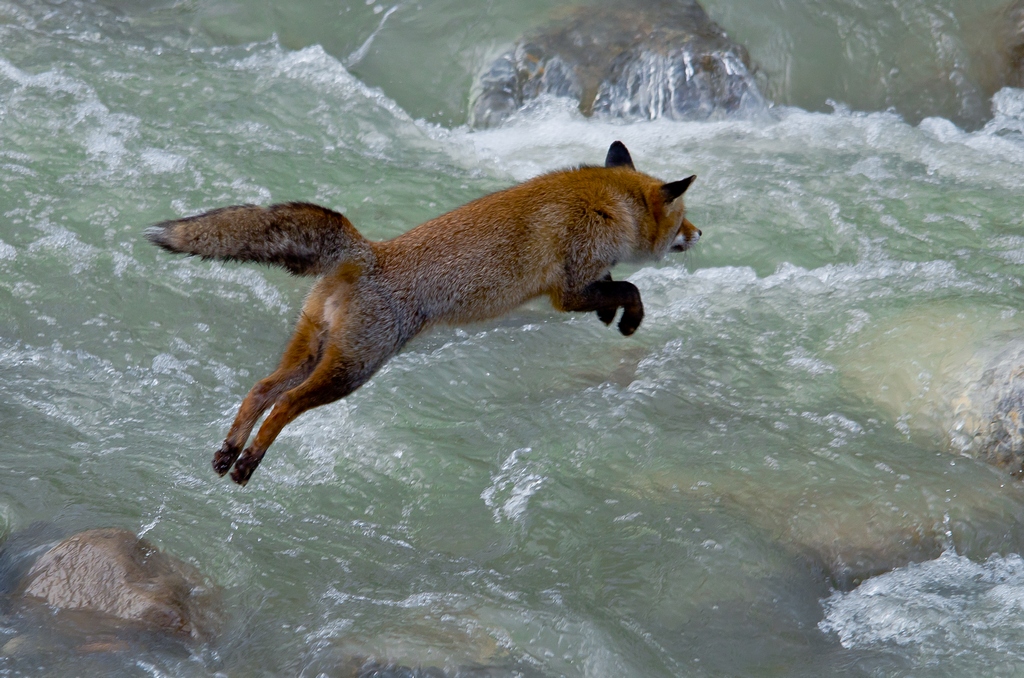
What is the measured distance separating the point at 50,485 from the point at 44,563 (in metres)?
0.62

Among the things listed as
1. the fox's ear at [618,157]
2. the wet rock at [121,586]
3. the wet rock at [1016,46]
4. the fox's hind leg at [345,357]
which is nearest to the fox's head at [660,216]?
the fox's ear at [618,157]

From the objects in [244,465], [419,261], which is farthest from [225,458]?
[419,261]

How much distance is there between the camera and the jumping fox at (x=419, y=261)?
402 cm

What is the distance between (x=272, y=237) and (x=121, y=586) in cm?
145

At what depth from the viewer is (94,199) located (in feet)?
21.5

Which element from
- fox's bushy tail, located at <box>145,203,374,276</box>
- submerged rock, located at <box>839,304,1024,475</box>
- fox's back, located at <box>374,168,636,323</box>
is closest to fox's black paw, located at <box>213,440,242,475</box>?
fox's bushy tail, located at <box>145,203,374,276</box>

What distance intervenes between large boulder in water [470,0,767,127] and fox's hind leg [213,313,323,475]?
14.6 ft

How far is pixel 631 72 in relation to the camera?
8.39 m

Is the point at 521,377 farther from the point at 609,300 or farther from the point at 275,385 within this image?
the point at 275,385

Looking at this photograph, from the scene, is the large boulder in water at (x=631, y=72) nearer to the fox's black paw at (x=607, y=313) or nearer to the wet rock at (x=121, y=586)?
the fox's black paw at (x=607, y=313)

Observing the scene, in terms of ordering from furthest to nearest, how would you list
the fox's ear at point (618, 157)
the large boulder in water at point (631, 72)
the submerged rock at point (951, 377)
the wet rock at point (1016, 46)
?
the wet rock at point (1016, 46), the large boulder in water at point (631, 72), the fox's ear at point (618, 157), the submerged rock at point (951, 377)

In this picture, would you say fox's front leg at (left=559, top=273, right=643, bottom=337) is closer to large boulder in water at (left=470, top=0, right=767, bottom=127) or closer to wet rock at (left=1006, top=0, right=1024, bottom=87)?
large boulder in water at (left=470, top=0, right=767, bottom=127)

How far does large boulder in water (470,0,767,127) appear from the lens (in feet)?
27.3

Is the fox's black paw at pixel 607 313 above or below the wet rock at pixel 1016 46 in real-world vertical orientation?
below
